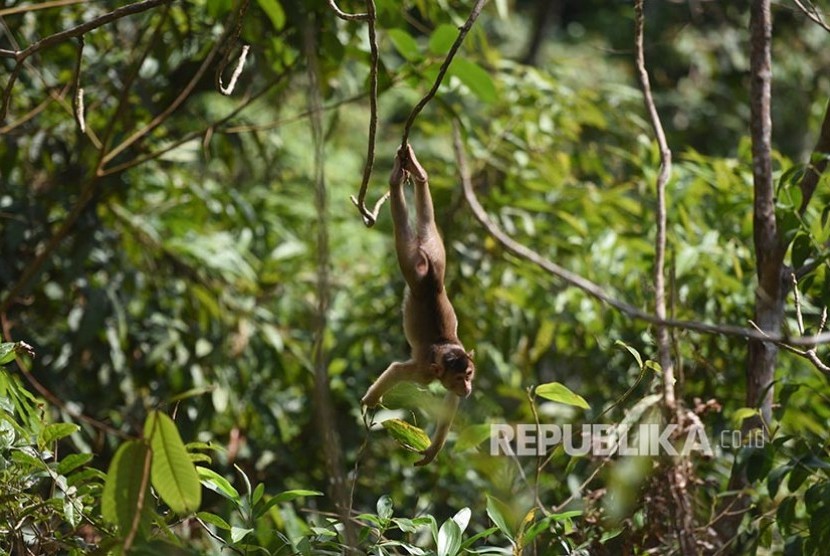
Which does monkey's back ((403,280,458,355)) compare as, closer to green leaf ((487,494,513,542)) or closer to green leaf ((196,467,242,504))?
green leaf ((487,494,513,542))

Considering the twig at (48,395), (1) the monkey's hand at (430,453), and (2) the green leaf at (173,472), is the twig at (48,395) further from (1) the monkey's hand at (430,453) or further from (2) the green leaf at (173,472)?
(2) the green leaf at (173,472)

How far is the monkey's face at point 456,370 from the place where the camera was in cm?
237

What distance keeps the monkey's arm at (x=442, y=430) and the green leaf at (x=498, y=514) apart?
199 millimetres

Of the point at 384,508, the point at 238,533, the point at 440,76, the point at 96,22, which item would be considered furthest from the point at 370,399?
the point at 96,22

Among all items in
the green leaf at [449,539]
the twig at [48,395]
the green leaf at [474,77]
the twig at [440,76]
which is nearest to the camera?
the twig at [440,76]

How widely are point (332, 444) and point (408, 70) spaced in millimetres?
2107

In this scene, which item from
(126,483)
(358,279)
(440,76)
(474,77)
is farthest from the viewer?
(358,279)

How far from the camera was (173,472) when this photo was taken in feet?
5.35

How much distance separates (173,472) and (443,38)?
1.81 meters

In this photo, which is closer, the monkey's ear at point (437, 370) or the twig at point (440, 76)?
the twig at point (440, 76)

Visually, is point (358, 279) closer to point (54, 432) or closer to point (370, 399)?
point (370, 399)

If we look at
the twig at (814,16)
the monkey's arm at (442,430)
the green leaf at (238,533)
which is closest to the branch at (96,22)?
the green leaf at (238,533)

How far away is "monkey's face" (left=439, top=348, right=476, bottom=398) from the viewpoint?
7.76 ft

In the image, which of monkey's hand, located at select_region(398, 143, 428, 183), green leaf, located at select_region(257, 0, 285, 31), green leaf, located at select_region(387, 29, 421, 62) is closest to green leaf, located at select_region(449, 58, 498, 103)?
green leaf, located at select_region(387, 29, 421, 62)
